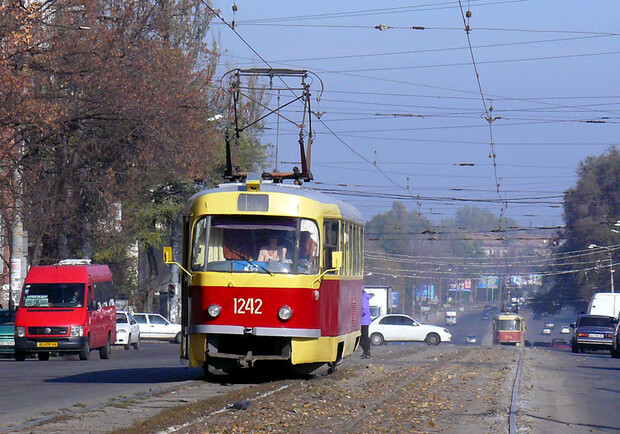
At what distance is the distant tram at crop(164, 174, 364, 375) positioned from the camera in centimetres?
1551

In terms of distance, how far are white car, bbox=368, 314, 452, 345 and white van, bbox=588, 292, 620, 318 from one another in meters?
6.51

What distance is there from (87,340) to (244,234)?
12761mm

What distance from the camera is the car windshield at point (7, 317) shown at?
3178 cm

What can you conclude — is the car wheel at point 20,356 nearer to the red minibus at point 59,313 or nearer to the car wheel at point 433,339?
the red minibus at point 59,313

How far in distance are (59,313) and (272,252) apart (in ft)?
42.8

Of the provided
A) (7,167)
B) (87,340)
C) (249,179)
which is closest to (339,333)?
(249,179)

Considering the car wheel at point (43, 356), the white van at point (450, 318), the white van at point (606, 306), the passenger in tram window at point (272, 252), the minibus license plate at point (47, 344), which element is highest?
the passenger in tram window at point (272, 252)

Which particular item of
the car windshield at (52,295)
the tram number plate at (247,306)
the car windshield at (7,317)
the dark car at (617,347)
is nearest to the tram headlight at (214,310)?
the tram number plate at (247,306)

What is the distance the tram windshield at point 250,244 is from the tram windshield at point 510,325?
5250 cm

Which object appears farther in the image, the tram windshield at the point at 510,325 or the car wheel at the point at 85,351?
the tram windshield at the point at 510,325

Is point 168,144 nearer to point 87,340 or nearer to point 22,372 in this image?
point 87,340

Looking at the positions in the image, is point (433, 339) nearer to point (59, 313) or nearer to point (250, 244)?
point (59, 313)

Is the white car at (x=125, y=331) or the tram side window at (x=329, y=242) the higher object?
the tram side window at (x=329, y=242)

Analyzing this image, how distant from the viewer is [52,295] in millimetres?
27562
